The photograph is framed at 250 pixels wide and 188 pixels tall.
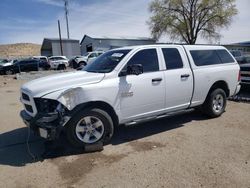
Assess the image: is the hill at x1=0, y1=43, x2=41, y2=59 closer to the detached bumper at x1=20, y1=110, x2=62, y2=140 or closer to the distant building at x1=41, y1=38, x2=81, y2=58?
the distant building at x1=41, y1=38, x2=81, y2=58

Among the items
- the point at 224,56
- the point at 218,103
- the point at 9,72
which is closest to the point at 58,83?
the point at 218,103

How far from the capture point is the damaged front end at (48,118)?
13.5 ft

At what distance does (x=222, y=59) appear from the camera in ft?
21.5

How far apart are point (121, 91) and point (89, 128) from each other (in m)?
0.90

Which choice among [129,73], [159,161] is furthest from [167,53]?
[159,161]

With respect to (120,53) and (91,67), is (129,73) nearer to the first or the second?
(120,53)

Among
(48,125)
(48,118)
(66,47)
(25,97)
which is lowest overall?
(48,125)

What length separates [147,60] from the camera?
518 cm

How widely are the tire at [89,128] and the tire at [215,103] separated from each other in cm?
280

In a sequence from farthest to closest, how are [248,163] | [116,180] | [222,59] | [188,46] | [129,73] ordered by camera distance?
1. [222,59]
2. [188,46]
3. [129,73]
4. [248,163]
5. [116,180]

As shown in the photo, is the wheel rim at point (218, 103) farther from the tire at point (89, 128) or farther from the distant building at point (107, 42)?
the distant building at point (107, 42)

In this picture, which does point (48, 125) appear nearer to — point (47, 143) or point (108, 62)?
point (47, 143)

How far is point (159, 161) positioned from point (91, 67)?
2.57 meters

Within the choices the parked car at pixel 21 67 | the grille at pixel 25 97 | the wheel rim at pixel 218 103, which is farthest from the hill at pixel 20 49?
the grille at pixel 25 97
